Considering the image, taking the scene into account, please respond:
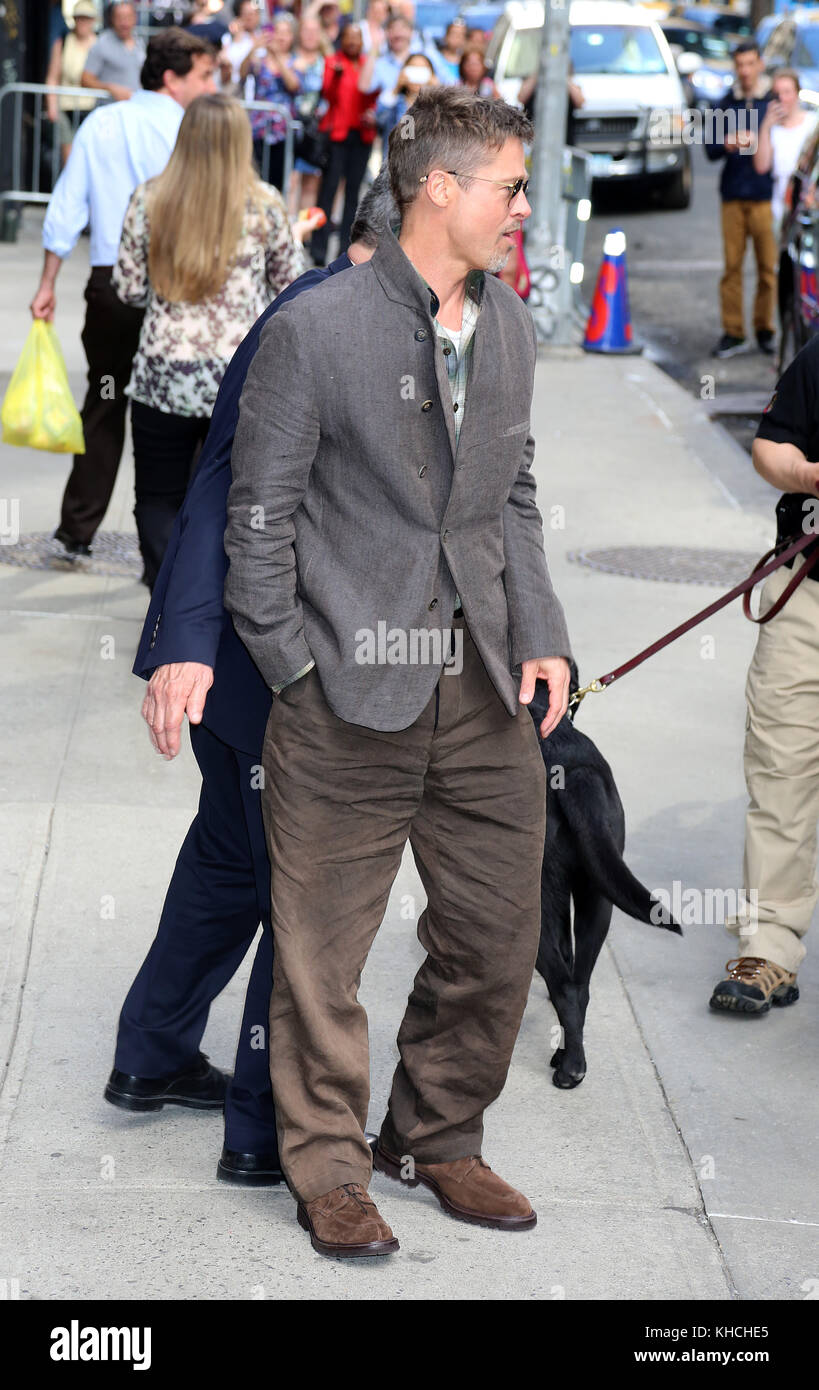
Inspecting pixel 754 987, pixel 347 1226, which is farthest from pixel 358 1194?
pixel 754 987

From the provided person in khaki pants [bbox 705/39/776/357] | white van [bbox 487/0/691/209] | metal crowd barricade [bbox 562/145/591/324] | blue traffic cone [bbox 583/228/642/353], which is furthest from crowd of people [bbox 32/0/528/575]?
white van [bbox 487/0/691/209]

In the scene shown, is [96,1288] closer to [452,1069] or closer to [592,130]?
[452,1069]

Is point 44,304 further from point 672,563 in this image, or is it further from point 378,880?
point 378,880

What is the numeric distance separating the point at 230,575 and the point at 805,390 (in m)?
1.91

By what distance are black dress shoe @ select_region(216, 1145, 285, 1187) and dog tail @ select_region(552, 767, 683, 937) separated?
944mm

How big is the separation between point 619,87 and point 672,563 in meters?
14.0

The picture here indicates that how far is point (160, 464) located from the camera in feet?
22.0

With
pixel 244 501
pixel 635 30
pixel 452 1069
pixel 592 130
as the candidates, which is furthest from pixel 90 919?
pixel 635 30

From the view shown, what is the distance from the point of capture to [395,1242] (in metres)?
3.39

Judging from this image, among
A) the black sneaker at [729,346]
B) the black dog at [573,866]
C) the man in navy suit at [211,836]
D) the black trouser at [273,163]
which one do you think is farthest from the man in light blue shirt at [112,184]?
the black trouser at [273,163]

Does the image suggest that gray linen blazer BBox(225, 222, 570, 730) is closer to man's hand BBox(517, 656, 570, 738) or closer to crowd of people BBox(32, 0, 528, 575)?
man's hand BBox(517, 656, 570, 738)

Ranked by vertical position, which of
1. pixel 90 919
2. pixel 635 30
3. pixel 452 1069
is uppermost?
pixel 635 30

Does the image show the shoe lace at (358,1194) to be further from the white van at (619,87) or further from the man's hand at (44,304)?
the white van at (619,87)

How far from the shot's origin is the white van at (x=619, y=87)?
21312 mm
